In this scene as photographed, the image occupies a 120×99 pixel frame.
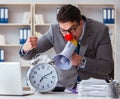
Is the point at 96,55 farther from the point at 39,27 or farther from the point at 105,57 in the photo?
the point at 39,27

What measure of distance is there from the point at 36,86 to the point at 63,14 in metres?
0.55

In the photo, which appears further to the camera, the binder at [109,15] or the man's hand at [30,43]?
the binder at [109,15]

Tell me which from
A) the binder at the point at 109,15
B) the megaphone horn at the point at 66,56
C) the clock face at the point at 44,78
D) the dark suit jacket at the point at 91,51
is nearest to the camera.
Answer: the megaphone horn at the point at 66,56

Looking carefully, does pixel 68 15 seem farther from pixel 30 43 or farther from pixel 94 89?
pixel 94 89

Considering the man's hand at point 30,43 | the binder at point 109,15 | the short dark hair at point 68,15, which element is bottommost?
the man's hand at point 30,43

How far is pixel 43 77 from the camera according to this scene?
2061 mm

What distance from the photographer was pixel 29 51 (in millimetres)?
2377

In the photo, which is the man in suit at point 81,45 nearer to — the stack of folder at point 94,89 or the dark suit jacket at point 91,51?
the dark suit jacket at point 91,51

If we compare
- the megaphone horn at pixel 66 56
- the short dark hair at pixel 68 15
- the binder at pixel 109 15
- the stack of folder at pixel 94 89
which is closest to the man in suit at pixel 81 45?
the short dark hair at pixel 68 15

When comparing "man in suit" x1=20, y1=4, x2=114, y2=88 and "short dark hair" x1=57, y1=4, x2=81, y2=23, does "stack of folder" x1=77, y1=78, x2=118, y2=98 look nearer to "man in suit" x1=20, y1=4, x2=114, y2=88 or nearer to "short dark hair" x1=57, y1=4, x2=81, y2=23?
"man in suit" x1=20, y1=4, x2=114, y2=88

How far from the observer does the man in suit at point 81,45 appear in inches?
87.3

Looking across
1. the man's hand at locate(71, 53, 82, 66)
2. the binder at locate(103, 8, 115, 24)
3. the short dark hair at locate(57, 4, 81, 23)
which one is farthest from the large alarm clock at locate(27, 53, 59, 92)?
the binder at locate(103, 8, 115, 24)

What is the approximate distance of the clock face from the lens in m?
2.05

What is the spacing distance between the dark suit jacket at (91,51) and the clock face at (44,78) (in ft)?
A: 0.70
